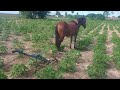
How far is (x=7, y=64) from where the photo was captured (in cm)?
636

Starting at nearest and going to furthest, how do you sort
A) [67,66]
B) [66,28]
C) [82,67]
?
[67,66], [82,67], [66,28]

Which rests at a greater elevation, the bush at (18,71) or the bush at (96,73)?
the bush at (18,71)

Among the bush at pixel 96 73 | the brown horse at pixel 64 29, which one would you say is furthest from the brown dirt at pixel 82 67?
the brown horse at pixel 64 29

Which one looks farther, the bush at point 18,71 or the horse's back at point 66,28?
the horse's back at point 66,28

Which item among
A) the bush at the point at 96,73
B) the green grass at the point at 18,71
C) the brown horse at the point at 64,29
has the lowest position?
the bush at the point at 96,73

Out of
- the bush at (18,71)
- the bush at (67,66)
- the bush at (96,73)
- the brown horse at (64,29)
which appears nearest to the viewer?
the bush at (18,71)

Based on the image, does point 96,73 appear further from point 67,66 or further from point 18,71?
point 18,71

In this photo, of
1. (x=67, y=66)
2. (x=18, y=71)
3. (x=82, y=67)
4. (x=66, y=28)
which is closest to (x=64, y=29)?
(x=66, y=28)

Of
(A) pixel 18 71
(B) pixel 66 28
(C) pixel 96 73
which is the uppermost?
(B) pixel 66 28

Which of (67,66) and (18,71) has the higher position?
(18,71)

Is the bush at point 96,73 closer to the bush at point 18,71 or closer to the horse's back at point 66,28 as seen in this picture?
the bush at point 18,71

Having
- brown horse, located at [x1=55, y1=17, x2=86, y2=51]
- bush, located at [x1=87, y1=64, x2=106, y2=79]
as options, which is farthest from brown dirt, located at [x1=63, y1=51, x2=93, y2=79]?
brown horse, located at [x1=55, y1=17, x2=86, y2=51]
